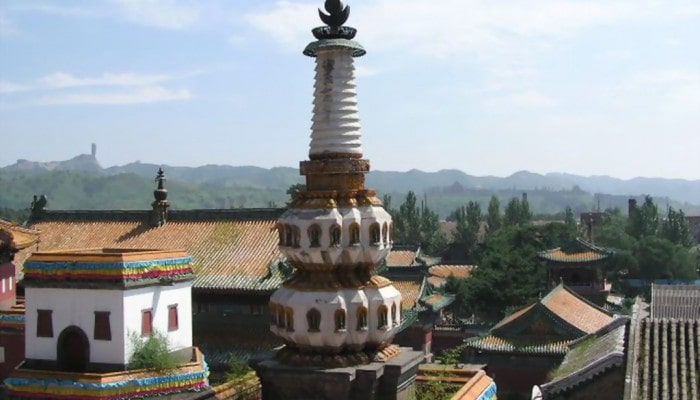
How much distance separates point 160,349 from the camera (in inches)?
708

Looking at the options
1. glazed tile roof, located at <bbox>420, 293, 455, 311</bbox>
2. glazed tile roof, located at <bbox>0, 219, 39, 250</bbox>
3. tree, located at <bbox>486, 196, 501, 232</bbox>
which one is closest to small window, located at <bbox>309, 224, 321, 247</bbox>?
glazed tile roof, located at <bbox>0, 219, 39, 250</bbox>

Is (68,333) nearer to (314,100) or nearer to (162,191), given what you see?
(314,100)

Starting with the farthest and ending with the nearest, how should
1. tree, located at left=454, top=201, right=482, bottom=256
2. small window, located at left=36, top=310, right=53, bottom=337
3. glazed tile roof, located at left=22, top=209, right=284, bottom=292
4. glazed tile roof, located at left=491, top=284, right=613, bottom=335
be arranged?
1. tree, located at left=454, top=201, right=482, bottom=256
2. glazed tile roof, located at left=491, top=284, right=613, bottom=335
3. glazed tile roof, located at left=22, top=209, right=284, bottom=292
4. small window, located at left=36, top=310, right=53, bottom=337

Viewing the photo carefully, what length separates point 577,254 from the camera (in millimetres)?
59844

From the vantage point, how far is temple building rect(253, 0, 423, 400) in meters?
14.8

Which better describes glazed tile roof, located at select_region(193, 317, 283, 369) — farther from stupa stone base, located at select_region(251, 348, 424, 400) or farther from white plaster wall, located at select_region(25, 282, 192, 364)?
stupa stone base, located at select_region(251, 348, 424, 400)

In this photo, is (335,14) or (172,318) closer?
(335,14)

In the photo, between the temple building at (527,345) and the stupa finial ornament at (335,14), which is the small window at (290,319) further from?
the temple building at (527,345)

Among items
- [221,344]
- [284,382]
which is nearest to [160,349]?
[284,382]

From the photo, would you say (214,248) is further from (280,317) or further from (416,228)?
(416,228)

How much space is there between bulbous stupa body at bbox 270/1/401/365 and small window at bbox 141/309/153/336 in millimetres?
3929

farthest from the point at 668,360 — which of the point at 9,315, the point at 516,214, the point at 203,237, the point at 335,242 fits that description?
the point at 516,214

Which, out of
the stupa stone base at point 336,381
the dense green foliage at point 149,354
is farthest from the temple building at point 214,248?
the stupa stone base at point 336,381

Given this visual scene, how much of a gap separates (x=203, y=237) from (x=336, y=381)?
50.8ft
